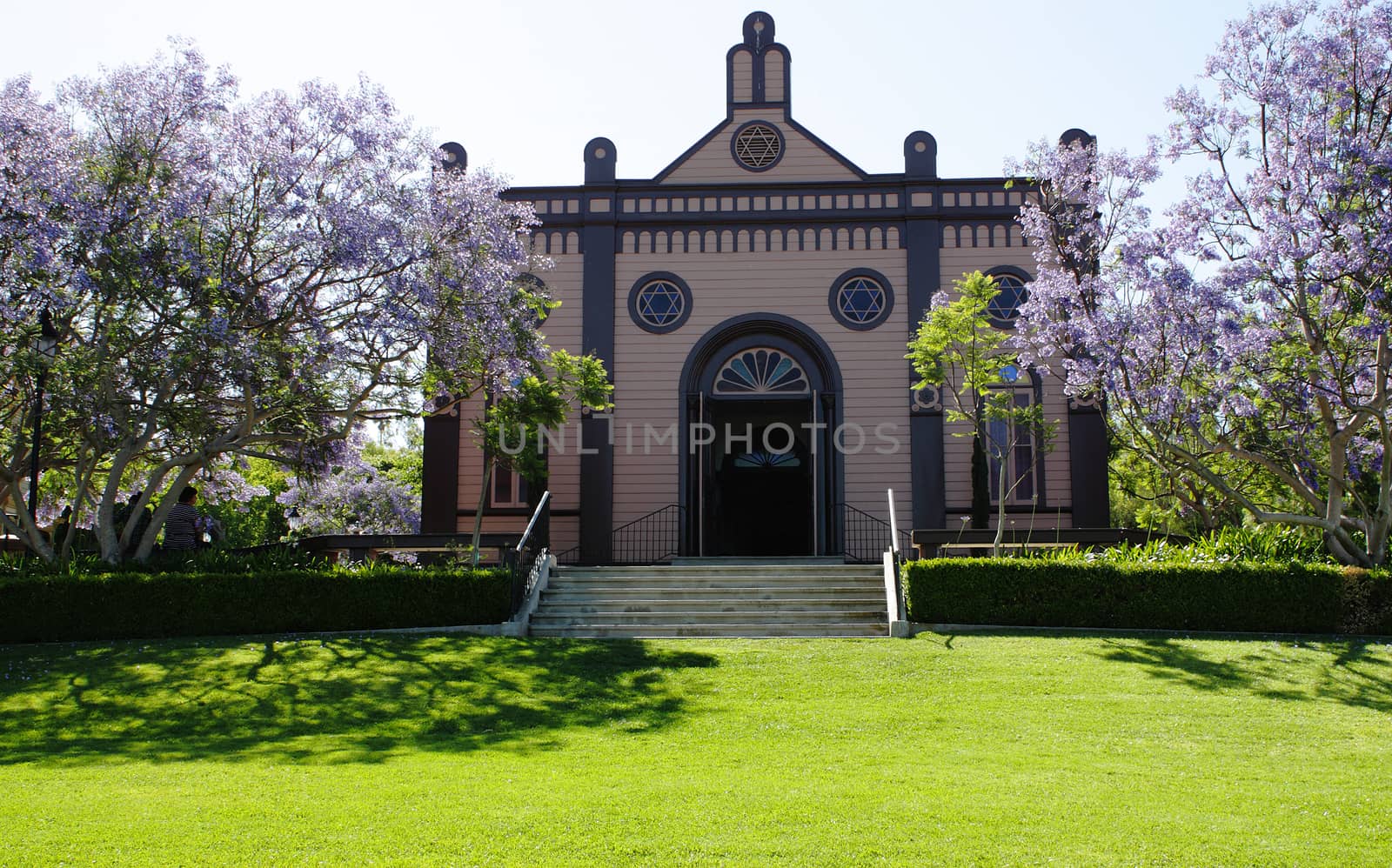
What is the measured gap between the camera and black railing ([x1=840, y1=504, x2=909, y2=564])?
1652cm

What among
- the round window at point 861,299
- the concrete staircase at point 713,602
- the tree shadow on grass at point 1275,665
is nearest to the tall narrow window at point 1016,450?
the round window at point 861,299

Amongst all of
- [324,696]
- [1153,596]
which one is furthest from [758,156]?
[324,696]

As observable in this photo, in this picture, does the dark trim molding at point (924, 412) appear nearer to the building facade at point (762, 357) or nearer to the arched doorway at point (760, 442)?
the building facade at point (762, 357)

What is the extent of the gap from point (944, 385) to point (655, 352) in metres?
4.48

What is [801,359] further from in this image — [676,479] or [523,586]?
[523,586]

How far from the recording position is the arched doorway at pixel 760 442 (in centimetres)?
1700

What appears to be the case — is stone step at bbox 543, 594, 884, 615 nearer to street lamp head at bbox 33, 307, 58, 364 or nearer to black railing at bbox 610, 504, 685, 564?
black railing at bbox 610, 504, 685, 564

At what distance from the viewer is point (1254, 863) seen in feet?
15.8

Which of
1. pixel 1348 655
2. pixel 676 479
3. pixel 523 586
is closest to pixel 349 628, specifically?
pixel 523 586

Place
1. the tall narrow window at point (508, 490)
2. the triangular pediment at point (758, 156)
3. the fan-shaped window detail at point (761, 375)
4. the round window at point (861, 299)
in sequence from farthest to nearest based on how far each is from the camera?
the triangular pediment at point (758, 156) < the fan-shaped window detail at point (761, 375) < the round window at point (861, 299) < the tall narrow window at point (508, 490)

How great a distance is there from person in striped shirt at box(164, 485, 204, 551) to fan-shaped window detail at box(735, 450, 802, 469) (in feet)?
26.5

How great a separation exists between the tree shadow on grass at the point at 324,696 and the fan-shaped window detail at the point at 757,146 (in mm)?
9334

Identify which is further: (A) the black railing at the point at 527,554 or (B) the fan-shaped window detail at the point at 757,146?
(B) the fan-shaped window detail at the point at 757,146

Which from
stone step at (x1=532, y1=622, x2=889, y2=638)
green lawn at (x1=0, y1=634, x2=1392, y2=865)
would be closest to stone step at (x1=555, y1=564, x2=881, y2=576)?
stone step at (x1=532, y1=622, x2=889, y2=638)
